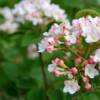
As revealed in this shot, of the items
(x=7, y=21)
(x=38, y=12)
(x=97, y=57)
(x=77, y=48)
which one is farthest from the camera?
(x=7, y=21)

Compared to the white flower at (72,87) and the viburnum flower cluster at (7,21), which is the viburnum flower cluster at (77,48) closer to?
the white flower at (72,87)

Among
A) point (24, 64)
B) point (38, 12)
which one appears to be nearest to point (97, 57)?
point (38, 12)

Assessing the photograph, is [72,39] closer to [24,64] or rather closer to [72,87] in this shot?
[72,87]

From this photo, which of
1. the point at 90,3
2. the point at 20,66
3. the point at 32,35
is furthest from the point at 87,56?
the point at 20,66

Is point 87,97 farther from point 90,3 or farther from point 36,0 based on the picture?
point 90,3

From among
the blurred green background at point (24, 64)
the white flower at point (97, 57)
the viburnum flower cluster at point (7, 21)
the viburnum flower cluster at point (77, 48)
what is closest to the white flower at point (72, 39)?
the viburnum flower cluster at point (77, 48)
